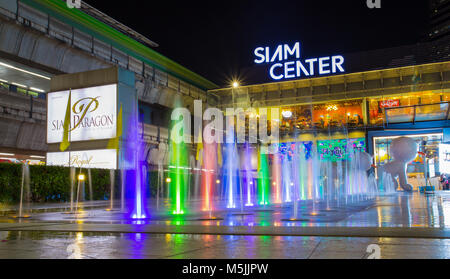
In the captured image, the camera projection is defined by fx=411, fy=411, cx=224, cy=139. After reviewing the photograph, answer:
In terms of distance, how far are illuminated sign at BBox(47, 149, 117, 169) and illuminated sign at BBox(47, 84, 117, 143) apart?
0.95 m

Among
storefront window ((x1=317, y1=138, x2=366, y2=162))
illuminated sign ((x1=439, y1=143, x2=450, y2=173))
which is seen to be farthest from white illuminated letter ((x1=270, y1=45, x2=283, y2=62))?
illuminated sign ((x1=439, y1=143, x2=450, y2=173))

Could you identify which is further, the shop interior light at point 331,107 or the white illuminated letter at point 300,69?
the shop interior light at point 331,107

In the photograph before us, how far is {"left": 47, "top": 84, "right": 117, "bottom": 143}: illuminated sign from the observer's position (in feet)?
90.4

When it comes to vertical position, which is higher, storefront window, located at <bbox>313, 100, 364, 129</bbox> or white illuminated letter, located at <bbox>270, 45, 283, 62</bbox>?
white illuminated letter, located at <bbox>270, 45, 283, 62</bbox>

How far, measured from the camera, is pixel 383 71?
139 ft

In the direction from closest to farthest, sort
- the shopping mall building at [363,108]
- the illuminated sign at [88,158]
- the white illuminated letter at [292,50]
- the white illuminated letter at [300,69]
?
the illuminated sign at [88,158] → the shopping mall building at [363,108] → the white illuminated letter at [300,69] → the white illuminated letter at [292,50]

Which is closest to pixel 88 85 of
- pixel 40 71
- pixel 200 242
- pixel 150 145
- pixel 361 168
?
pixel 40 71

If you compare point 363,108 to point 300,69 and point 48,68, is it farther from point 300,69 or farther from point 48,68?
point 48,68

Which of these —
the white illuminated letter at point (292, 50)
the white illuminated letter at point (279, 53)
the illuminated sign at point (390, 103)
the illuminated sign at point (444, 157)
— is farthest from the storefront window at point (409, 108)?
the white illuminated letter at point (279, 53)

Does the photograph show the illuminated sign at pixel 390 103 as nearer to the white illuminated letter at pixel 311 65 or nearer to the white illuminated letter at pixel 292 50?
the white illuminated letter at pixel 311 65

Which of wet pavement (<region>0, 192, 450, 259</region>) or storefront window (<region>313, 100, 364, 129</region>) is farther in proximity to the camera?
storefront window (<region>313, 100, 364, 129</region>)

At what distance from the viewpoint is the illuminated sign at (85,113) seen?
2755 cm

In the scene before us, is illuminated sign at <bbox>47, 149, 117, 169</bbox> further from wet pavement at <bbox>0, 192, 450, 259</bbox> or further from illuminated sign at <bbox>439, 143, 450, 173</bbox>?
illuminated sign at <bbox>439, 143, 450, 173</bbox>

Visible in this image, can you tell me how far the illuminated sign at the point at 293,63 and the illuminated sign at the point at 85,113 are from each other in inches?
911
